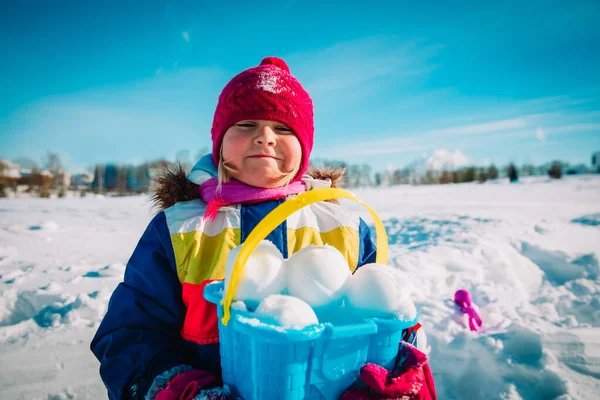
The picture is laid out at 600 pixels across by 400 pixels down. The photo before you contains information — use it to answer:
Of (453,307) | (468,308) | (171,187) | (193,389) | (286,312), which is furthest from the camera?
(453,307)

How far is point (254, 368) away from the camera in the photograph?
32.0 inches

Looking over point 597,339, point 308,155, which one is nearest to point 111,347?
point 308,155

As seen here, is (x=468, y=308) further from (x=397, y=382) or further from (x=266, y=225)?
(x=266, y=225)

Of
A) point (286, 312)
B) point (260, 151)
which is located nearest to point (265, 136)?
point (260, 151)

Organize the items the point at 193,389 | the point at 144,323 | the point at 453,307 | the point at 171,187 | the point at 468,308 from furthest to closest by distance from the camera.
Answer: the point at 453,307, the point at 468,308, the point at 171,187, the point at 144,323, the point at 193,389

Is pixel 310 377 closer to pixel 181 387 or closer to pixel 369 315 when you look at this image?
pixel 369 315

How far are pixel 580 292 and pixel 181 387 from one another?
444 cm

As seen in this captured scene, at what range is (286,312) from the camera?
0.76m

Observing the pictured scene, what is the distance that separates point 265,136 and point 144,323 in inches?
38.4

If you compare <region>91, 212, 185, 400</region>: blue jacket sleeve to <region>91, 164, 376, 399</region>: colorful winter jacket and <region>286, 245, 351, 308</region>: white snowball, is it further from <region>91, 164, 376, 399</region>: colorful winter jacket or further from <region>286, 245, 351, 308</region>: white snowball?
<region>286, 245, 351, 308</region>: white snowball

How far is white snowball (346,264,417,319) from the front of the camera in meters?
0.86

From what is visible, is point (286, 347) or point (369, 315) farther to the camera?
point (369, 315)

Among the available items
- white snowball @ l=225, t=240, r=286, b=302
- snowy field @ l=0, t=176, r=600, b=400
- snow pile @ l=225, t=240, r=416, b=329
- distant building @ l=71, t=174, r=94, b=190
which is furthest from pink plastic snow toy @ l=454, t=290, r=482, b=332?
distant building @ l=71, t=174, r=94, b=190

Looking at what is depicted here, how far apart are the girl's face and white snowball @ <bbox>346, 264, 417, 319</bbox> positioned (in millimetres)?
810
